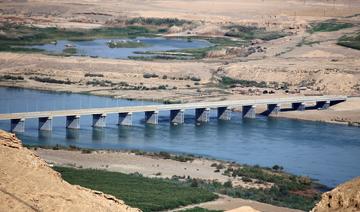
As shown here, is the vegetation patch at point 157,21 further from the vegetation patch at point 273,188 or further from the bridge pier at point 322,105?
the vegetation patch at point 273,188

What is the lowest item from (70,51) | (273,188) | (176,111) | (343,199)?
(70,51)

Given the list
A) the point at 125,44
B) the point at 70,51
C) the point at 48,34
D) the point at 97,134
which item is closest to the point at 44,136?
the point at 97,134

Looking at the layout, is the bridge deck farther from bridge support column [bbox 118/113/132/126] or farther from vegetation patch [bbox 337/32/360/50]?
vegetation patch [bbox 337/32/360/50]

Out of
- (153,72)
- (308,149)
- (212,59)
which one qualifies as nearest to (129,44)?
(212,59)

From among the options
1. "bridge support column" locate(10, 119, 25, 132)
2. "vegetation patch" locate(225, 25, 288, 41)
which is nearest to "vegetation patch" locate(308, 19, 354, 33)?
"vegetation patch" locate(225, 25, 288, 41)

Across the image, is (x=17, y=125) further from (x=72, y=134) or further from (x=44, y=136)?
(x=72, y=134)
